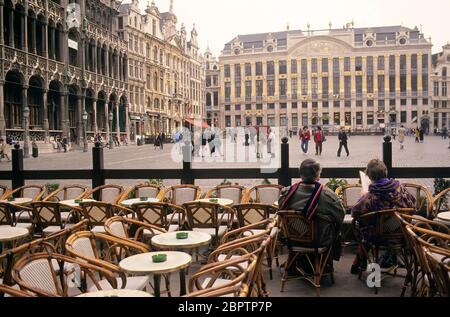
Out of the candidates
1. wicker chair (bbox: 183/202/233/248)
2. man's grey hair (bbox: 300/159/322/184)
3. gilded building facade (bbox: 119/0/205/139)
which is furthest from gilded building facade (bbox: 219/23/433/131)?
man's grey hair (bbox: 300/159/322/184)

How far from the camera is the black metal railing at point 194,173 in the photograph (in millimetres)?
7598

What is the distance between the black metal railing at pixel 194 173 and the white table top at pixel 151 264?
3980mm

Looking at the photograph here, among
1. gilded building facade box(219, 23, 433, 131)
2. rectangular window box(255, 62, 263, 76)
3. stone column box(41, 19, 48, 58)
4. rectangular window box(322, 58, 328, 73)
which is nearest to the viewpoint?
stone column box(41, 19, 48, 58)

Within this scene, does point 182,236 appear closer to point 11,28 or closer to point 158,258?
point 158,258

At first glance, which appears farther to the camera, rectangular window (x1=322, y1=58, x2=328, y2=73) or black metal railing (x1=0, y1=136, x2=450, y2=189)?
rectangular window (x1=322, y1=58, x2=328, y2=73)

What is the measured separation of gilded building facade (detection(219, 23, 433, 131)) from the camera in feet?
274

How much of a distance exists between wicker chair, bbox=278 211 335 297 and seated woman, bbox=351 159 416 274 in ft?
1.68

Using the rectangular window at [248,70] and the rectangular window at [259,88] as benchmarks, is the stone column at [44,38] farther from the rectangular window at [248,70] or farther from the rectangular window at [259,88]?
the rectangular window at [248,70]

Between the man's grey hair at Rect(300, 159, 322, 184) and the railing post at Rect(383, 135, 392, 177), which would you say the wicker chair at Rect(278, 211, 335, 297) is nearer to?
the man's grey hair at Rect(300, 159, 322, 184)

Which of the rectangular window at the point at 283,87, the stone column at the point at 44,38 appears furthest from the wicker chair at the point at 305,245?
the rectangular window at the point at 283,87

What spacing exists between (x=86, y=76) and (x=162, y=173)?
32.0m

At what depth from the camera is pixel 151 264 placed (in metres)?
3.85

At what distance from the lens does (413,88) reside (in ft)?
275

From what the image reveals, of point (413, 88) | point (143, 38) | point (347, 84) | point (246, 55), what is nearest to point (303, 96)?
point (347, 84)
